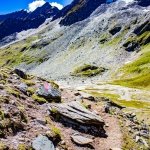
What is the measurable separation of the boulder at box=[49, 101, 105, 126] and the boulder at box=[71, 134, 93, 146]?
2.73m

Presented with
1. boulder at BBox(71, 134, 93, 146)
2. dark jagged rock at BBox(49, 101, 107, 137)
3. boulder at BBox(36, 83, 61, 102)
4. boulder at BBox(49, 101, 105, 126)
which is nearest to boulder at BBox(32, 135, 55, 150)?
boulder at BBox(71, 134, 93, 146)

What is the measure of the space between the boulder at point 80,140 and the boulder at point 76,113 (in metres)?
2.73

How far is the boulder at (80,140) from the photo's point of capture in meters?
31.5

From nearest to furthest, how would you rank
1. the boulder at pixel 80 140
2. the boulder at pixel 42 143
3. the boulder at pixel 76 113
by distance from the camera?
the boulder at pixel 42 143 → the boulder at pixel 80 140 → the boulder at pixel 76 113

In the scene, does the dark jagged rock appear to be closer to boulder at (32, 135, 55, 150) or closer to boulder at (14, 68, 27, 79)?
boulder at (32, 135, 55, 150)

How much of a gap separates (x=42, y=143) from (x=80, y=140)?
Result: 4.80 m

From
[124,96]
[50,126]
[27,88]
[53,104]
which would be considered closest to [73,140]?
[50,126]

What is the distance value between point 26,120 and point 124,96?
141948mm

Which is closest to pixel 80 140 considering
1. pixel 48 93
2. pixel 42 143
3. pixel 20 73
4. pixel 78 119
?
pixel 78 119

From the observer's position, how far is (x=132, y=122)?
43531 mm

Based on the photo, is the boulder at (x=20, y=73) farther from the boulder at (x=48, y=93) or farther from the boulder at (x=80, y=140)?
the boulder at (x=80, y=140)

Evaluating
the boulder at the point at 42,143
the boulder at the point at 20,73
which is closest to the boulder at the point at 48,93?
the boulder at the point at 20,73

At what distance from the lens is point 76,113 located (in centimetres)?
3666

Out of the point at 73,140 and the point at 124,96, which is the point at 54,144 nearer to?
the point at 73,140
